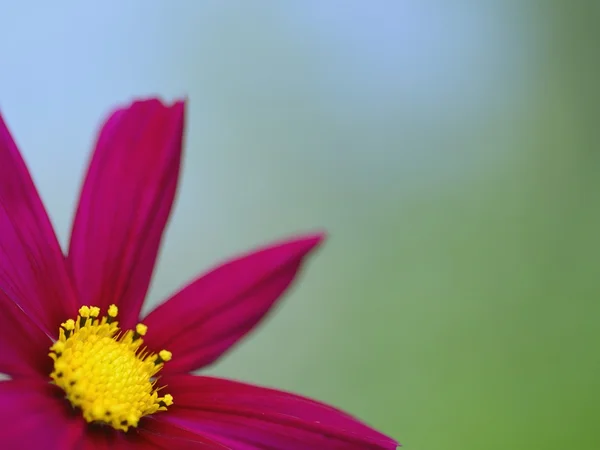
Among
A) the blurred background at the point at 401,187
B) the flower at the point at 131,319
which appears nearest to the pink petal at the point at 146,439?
the flower at the point at 131,319

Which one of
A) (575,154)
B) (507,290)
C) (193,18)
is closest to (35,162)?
(193,18)

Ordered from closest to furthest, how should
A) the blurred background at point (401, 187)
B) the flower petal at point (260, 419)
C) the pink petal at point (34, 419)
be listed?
1. the pink petal at point (34, 419)
2. the flower petal at point (260, 419)
3. the blurred background at point (401, 187)

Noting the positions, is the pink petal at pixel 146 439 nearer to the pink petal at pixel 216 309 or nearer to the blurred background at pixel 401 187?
the pink petal at pixel 216 309

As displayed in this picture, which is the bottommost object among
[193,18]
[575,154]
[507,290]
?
[507,290]

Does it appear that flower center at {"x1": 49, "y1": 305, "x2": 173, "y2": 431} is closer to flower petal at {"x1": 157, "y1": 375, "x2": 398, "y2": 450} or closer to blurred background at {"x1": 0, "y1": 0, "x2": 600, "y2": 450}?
flower petal at {"x1": 157, "y1": 375, "x2": 398, "y2": 450}

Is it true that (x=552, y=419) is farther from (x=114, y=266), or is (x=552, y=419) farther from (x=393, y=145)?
(x=114, y=266)
